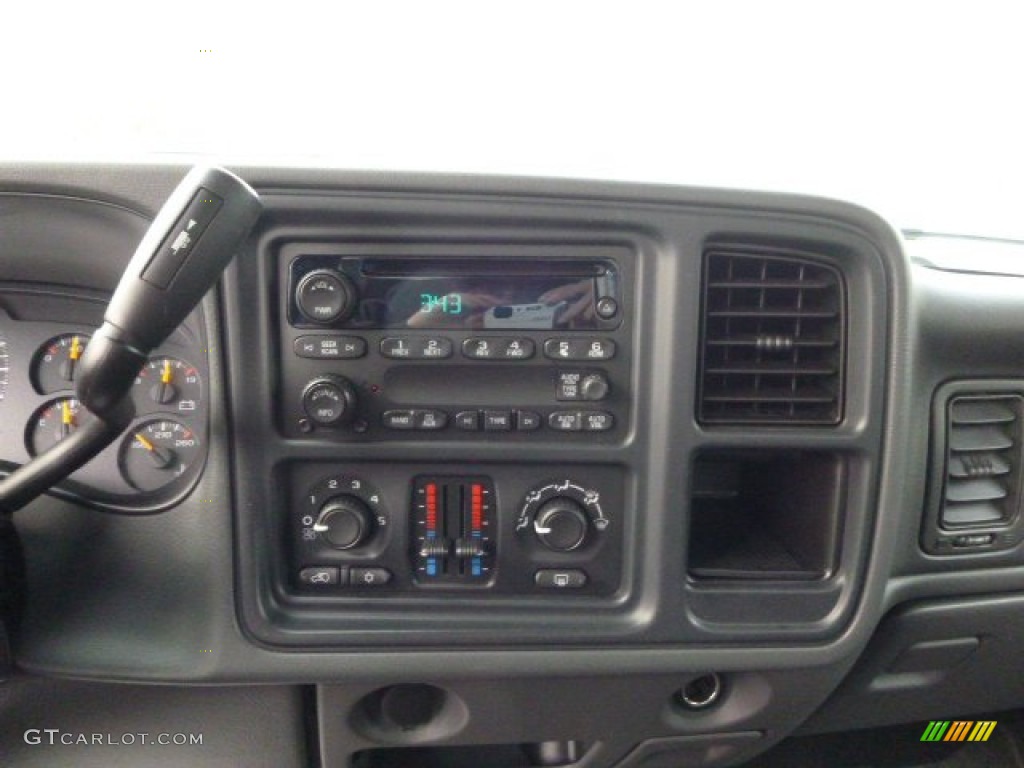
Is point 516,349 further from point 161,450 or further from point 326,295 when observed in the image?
point 161,450

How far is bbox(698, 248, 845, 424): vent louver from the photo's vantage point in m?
1.19

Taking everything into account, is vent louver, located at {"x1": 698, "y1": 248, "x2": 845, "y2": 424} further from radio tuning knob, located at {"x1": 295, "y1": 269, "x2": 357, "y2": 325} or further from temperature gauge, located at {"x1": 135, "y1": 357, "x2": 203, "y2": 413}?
temperature gauge, located at {"x1": 135, "y1": 357, "x2": 203, "y2": 413}

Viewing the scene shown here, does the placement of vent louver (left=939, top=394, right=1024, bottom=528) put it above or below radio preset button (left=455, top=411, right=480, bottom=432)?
below

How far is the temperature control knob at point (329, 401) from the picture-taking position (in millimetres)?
1141

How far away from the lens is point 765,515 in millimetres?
1468

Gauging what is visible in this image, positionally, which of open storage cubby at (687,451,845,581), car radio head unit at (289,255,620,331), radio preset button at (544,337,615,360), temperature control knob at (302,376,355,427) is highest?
car radio head unit at (289,255,620,331)

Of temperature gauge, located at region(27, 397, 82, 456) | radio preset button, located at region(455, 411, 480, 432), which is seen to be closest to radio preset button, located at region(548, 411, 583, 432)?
radio preset button, located at region(455, 411, 480, 432)

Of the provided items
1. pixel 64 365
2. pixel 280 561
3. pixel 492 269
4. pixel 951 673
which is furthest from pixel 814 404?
pixel 64 365

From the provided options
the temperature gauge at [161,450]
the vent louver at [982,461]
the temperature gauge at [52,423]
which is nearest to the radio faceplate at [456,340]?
the temperature gauge at [161,450]

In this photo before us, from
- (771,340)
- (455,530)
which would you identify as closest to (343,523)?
(455,530)

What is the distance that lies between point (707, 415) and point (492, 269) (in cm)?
39

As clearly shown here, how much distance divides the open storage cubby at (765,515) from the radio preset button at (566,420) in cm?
20

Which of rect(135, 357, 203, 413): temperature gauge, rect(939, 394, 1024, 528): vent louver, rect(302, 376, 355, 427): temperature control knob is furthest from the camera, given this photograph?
rect(939, 394, 1024, 528): vent louver

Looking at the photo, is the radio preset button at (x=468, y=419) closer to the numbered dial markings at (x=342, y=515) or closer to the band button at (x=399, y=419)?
the band button at (x=399, y=419)
